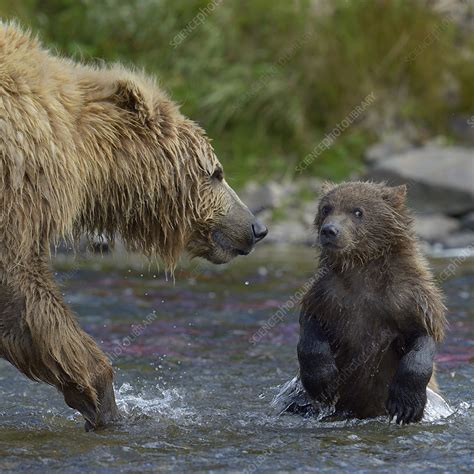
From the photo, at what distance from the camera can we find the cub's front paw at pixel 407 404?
20.8 feet

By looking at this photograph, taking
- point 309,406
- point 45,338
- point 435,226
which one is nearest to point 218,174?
point 309,406

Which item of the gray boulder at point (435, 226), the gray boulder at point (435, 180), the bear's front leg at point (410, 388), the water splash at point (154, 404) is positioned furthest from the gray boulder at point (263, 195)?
the bear's front leg at point (410, 388)

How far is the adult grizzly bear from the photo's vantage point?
5.98 meters

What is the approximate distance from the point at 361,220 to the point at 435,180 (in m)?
9.24

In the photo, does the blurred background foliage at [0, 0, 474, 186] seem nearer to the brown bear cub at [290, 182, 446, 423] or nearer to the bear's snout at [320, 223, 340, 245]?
the brown bear cub at [290, 182, 446, 423]

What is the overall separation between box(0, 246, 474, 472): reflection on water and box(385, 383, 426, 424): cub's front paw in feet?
0.28

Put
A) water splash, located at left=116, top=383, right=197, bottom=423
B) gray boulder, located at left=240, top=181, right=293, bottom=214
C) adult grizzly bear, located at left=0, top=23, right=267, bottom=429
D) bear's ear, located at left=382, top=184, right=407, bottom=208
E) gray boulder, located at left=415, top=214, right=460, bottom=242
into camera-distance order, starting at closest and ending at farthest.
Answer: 1. adult grizzly bear, located at left=0, top=23, right=267, bottom=429
2. water splash, located at left=116, top=383, right=197, bottom=423
3. bear's ear, located at left=382, top=184, right=407, bottom=208
4. gray boulder, located at left=415, top=214, right=460, bottom=242
5. gray boulder, located at left=240, top=181, right=293, bottom=214

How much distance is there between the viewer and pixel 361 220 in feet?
22.6

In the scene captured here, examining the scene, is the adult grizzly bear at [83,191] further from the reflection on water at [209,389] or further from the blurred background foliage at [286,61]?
the blurred background foliage at [286,61]

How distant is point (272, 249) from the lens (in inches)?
587

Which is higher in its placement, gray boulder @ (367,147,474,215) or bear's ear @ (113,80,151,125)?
bear's ear @ (113,80,151,125)

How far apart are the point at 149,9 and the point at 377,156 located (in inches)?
163

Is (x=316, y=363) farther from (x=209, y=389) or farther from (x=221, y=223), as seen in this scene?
(x=209, y=389)

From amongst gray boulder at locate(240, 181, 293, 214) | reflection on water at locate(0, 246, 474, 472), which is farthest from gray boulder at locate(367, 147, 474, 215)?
reflection on water at locate(0, 246, 474, 472)
